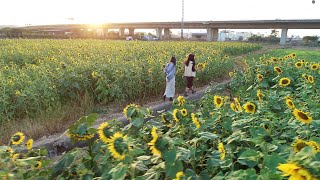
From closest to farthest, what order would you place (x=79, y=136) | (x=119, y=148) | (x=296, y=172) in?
(x=296, y=172)
(x=119, y=148)
(x=79, y=136)

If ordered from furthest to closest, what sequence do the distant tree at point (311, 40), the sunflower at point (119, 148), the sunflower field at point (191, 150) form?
the distant tree at point (311, 40) < the sunflower at point (119, 148) < the sunflower field at point (191, 150)

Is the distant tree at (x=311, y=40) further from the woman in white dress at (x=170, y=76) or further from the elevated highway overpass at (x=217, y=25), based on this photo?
the woman in white dress at (x=170, y=76)

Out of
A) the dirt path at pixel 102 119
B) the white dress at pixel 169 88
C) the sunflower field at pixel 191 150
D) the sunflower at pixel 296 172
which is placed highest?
the sunflower at pixel 296 172

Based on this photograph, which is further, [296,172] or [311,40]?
[311,40]

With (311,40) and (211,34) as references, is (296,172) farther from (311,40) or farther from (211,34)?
(311,40)

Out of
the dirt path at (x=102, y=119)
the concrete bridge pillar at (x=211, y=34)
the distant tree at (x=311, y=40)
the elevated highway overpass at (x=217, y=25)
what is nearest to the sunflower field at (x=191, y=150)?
the dirt path at (x=102, y=119)

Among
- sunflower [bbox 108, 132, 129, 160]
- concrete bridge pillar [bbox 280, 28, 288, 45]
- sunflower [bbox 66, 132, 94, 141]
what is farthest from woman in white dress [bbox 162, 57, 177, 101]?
concrete bridge pillar [bbox 280, 28, 288, 45]

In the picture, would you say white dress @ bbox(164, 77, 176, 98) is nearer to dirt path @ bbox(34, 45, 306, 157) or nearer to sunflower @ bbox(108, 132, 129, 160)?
dirt path @ bbox(34, 45, 306, 157)

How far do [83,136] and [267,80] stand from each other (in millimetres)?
3968

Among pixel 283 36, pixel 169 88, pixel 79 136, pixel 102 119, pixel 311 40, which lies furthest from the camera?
pixel 311 40

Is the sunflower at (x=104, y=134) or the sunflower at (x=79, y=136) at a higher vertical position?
the sunflower at (x=104, y=134)

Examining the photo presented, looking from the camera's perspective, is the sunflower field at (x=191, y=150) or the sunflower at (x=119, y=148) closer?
the sunflower field at (x=191, y=150)

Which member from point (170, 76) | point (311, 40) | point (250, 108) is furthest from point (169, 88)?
point (311, 40)

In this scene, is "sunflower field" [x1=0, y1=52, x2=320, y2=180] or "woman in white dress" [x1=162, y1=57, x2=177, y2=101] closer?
"sunflower field" [x1=0, y1=52, x2=320, y2=180]
